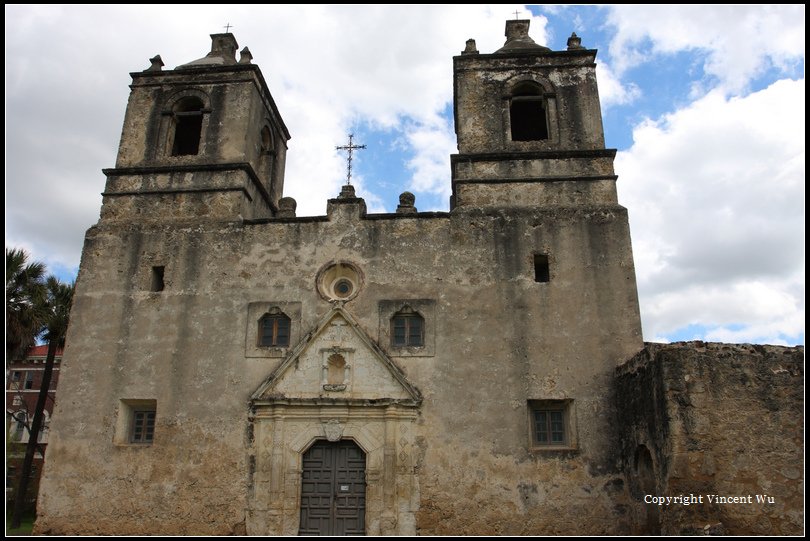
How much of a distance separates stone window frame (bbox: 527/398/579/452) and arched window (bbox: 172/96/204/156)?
11.0 metres

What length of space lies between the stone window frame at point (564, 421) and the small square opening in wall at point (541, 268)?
9.00ft

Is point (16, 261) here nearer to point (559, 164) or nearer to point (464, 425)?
point (464, 425)

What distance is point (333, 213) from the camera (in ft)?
49.8

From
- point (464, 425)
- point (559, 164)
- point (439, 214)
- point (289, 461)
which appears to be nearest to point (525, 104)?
point (559, 164)

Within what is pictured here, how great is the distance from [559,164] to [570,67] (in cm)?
316

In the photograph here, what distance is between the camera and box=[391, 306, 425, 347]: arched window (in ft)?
45.8

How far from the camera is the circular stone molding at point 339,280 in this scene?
14.5 m

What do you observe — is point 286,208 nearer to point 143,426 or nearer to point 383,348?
point 383,348

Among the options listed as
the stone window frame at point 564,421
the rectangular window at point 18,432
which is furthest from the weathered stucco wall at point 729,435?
the rectangular window at point 18,432

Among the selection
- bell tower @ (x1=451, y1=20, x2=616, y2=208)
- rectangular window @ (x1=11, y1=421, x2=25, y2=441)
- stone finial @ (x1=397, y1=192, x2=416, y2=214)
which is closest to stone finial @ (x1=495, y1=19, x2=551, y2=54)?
bell tower @ (x1=451, y1=20, x2=616, y2=208)

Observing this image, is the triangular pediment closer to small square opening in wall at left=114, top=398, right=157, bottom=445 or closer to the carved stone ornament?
the carved stone ornament

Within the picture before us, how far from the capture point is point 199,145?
1672 cm

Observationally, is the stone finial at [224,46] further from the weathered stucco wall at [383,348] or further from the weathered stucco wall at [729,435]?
the weathered stucco wall at [729,435]

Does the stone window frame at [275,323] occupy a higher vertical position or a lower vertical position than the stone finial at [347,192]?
lower
